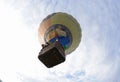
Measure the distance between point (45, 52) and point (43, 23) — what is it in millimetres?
2542

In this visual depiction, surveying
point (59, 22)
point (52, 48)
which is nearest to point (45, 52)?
point (52, 48)

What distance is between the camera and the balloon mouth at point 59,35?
11766mm

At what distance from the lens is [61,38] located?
38.7 feet

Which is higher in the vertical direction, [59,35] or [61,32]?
[61,32]

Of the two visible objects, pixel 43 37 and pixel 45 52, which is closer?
pixel 45 52

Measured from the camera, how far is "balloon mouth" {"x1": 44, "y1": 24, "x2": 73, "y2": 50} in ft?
38.6

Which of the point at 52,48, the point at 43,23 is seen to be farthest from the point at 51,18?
the point at 52,48

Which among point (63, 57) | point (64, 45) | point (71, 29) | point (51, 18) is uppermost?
point (51, 18)

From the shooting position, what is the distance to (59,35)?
11797 millimetres

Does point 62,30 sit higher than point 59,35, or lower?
higher

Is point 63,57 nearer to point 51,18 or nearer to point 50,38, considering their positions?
point 50,38

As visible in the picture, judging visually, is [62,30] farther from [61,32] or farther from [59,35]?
[59,35]

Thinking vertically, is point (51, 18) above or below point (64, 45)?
above

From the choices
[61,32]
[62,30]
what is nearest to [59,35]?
[61,32]
